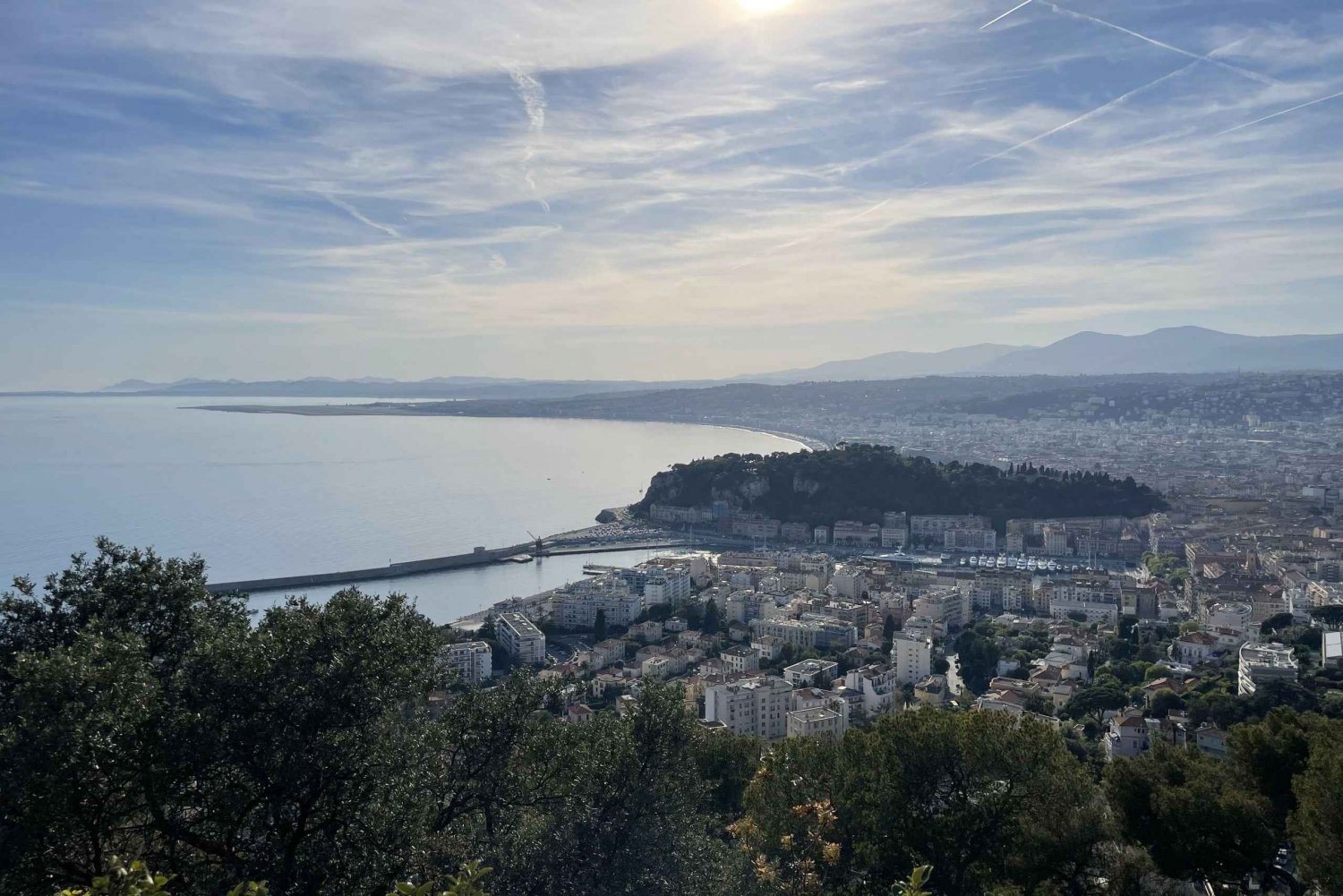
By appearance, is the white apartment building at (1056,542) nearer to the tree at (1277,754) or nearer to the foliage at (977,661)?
the foliage at (977,661)

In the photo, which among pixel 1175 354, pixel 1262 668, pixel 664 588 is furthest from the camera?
pixel 1175 354

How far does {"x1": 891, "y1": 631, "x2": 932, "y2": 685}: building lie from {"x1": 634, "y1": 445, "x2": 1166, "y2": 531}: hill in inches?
510

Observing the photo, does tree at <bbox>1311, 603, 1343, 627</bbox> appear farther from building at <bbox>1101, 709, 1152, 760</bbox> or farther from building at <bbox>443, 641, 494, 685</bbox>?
building at <bbox>443, 641, 494, 685</bbox>

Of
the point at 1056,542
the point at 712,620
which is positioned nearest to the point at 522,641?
the point at 712,620

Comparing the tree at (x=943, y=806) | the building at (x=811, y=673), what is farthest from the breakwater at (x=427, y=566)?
the tree at (x=943, y=806)

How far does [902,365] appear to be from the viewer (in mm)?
123750

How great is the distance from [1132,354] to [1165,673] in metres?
101

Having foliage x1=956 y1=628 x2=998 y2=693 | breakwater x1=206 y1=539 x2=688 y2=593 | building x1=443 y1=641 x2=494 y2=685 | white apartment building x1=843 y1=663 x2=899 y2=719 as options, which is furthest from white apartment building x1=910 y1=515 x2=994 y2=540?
building x1=443 y1=641 x2=494 y2=685

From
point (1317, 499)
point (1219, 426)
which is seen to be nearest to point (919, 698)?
point (1317, 499)

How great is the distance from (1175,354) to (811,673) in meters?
101

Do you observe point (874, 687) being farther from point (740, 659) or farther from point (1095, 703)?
point (1095, 703)

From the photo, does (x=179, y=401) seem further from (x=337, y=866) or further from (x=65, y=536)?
(x=337, y=866)

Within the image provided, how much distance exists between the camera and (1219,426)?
157 ft

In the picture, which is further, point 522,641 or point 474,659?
point 522,641
